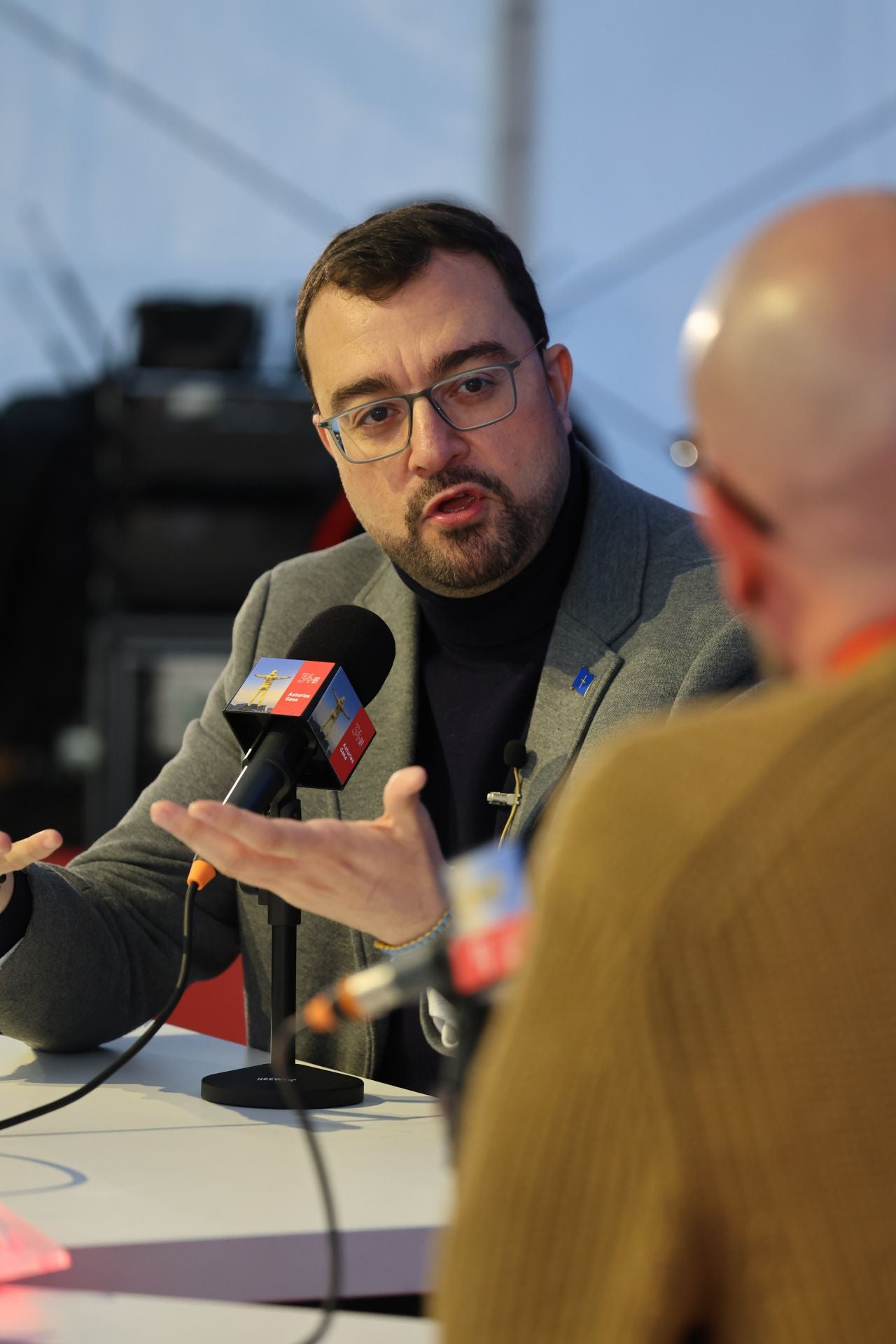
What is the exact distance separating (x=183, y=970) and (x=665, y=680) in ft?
2.07

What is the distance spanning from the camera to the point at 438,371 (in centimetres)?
165

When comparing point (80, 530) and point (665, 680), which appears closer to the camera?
point (665, 680)

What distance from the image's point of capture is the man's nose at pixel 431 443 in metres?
1.64

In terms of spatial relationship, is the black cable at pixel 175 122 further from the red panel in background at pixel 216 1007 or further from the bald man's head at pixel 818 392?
the bald man's head at pixel 818 392

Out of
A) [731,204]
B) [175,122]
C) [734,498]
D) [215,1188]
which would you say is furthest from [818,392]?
[175,122]

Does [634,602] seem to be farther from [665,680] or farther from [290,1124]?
[290,1124]

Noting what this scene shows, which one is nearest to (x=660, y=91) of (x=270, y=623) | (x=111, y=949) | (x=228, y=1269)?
(x=270, y=623)

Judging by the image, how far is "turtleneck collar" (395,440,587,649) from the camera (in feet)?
5.63

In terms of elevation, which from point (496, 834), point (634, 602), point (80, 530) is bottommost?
point (496, 834)

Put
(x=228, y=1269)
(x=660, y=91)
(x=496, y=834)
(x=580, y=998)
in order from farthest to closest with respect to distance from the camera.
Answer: (x=660, y=91), (x=496, y=834), (x=228, y=1269), (x=580, y=998)

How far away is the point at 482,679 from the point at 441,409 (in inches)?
12.6

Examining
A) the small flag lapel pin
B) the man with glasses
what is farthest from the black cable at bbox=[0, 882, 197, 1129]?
the small flag lapel pin

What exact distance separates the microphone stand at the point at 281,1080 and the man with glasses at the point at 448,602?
264mm

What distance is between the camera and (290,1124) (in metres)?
1.17
